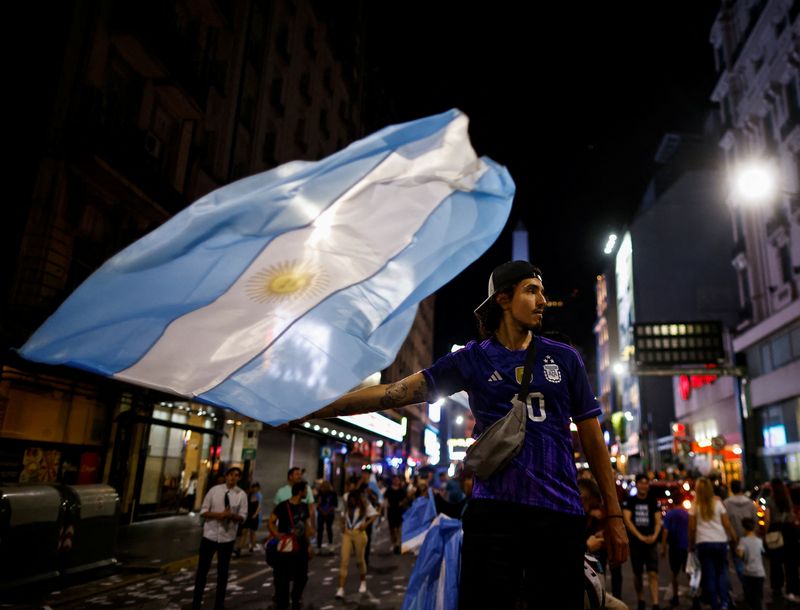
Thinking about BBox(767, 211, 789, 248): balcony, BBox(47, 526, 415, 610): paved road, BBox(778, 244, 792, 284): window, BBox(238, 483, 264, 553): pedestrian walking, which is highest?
BBox(767, 211, 789, 248): balcony

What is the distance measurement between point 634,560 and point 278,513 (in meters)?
5.77

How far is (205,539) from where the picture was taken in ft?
30.5

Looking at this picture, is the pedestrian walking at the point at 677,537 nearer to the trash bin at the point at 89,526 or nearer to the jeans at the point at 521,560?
the jeans at the point at 521,560

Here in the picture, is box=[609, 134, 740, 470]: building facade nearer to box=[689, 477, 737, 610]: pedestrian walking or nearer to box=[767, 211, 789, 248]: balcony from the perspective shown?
box=[767, 211, 789, 248]: balcony

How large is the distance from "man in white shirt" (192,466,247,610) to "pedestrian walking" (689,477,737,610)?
6987 mm

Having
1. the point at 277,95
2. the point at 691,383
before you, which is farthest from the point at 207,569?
the point at 691,383

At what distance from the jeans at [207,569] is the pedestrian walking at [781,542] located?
A: 30.5 feet

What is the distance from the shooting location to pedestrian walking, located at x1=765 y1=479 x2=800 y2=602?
11227 mm

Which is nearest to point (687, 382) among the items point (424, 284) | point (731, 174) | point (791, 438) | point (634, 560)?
point (731, 174)

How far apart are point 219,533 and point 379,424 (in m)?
23.9

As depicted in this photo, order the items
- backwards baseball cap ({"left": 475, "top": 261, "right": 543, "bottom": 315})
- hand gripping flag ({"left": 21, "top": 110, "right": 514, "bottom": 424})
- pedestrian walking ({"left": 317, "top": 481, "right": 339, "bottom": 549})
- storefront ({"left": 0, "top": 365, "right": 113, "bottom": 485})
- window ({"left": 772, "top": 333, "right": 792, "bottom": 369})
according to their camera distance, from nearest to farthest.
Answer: backwards baseball cap ({"left": 475, "top": 261, "right": 543, "bottom": 315}) → hand gripping flag ({"left": 21, "top": 110, "right": 514, "bottom": 424}) → storefront ({"left": 0, "top": 365, "right": 113, "bottom": 485}) → pedestrian walking ({"left": 317, "top": 481, "right": 339, "bottom": 549}) → window ({"left": 772, "top": 333, "right": 792, "bottom": 369})

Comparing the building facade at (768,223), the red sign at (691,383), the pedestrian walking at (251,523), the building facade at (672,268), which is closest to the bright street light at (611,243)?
the building facade at (672,268)

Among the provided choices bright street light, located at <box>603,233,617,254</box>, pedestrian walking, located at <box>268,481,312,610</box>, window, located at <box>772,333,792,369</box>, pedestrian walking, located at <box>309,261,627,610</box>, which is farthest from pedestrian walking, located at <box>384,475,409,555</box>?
bright street light, located at <box>603,233,617,254</box>

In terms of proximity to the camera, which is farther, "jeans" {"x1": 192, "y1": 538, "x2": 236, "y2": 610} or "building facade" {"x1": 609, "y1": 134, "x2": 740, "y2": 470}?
"building facade" {"x1": 609, "y1": 134, "x2": 740, "y2": 470}
